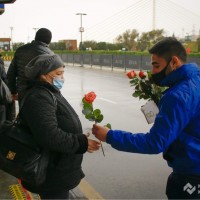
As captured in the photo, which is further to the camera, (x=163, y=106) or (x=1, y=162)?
(x=1, y=162)

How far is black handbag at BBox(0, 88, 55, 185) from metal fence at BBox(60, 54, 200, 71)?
61.3 ft

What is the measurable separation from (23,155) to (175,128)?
3.26 ft

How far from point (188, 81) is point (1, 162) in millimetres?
1341

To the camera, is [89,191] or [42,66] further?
[89,191]

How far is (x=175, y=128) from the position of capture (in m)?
2.04

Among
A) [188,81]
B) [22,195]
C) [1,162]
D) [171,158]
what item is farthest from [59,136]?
[22,195]

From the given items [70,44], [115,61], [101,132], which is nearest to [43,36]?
[101,132]

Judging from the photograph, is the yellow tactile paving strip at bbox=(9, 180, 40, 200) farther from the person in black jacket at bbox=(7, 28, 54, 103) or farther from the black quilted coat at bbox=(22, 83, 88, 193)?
the black quilted coat at bbox=(22, 83, 88, 193)

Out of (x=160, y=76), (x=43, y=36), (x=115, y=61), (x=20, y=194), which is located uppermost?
(x=43, y=36)

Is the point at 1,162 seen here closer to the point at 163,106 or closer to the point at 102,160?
the point at 163,106

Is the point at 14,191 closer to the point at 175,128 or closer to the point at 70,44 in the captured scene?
the point at 175,128

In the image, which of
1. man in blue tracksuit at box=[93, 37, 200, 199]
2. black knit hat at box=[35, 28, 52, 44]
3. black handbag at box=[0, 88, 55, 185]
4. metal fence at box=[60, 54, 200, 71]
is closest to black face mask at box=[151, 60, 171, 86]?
man in blue tracksuit at box=[93, 37, 200, 199]

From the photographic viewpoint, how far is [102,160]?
5930mm

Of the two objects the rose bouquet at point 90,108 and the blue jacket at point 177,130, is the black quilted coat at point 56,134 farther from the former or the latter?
the blue jacket at point 177,130
